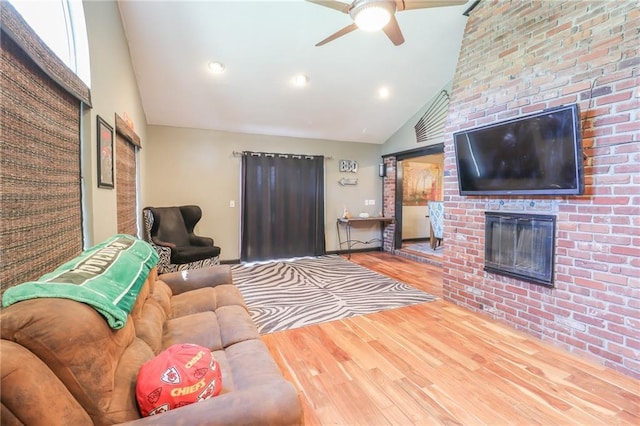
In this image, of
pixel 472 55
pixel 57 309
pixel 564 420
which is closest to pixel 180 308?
pixel 57 309

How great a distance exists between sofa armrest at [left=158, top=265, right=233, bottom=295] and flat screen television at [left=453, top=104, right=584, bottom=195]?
2587mm

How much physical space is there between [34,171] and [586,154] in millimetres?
3474

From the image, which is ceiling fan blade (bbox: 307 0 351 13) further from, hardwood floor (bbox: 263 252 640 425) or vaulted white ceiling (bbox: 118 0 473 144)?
hardwood floor (bbox: 263 252 640 425)

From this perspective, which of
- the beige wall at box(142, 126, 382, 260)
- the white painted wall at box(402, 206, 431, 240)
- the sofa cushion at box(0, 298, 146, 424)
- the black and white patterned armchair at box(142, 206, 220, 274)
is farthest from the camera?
the white painted wall at box(402, 206, 431, 240)

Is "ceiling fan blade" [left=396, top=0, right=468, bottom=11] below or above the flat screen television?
above

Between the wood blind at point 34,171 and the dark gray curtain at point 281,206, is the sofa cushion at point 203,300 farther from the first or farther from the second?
the dark gray curtain at point 281,206

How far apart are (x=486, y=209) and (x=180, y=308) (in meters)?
2.91

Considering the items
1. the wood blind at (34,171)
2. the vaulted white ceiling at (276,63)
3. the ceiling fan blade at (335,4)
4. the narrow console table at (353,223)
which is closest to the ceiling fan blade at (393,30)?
the ceiling fan blade at (335,4)

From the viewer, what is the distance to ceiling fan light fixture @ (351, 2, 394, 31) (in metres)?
1.92

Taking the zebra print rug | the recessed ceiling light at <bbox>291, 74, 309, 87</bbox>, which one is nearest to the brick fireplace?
the zebra print rug

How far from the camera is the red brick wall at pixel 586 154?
1.91 metres

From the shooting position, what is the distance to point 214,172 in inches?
189

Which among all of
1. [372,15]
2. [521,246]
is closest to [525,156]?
[521,246]

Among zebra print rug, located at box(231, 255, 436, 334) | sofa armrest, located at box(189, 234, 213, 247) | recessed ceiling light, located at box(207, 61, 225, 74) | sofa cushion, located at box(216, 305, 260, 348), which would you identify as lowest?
zebra print rug, located at box(231, 255, 436, 334)
